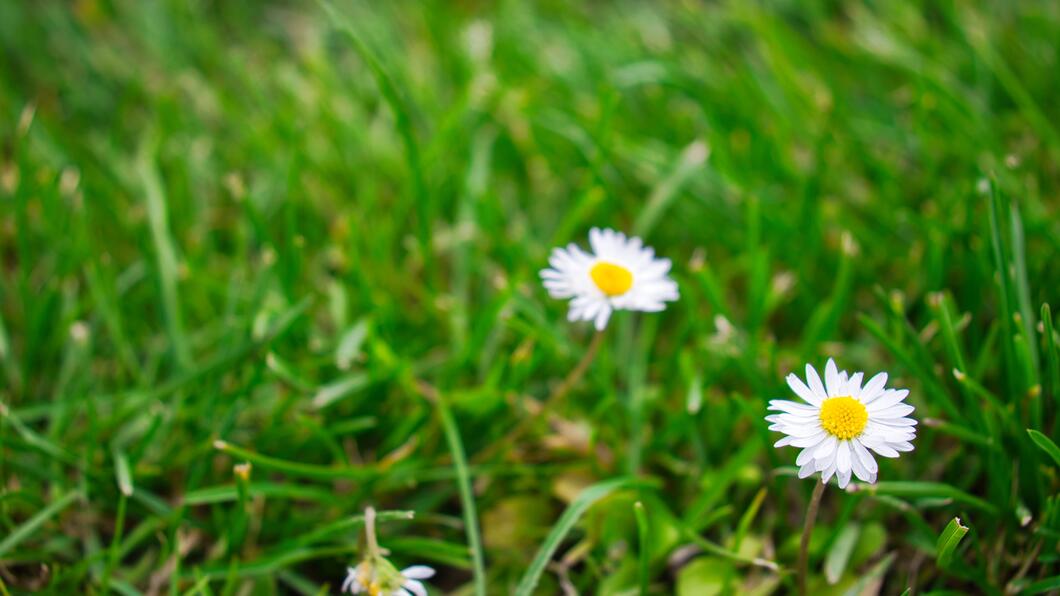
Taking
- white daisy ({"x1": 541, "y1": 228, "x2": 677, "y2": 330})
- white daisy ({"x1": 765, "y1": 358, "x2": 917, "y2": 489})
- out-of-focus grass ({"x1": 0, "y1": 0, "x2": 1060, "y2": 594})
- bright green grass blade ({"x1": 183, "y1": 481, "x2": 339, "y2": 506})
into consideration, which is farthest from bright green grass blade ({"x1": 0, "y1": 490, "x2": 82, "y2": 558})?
white daisy ({"x1": 765, "y1": 358, "x2": 917, "y2": 489})

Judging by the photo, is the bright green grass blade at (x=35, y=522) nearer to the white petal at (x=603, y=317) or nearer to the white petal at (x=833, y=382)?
the white petal at (x=603, y=317)

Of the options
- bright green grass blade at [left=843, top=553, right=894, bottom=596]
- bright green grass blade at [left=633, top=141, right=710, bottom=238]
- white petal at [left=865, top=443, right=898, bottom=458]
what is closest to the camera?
white petal at [left=865, top=443, right=898, bottom=458]

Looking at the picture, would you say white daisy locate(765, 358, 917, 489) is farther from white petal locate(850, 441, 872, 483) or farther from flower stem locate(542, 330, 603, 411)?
flower stem locate(542, 330, 603, 411)

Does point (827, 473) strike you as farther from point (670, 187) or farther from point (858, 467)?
point (670, 187)

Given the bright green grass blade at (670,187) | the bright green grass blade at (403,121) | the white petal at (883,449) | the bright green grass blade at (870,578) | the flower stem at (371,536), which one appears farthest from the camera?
the bright green grass blade at (670,187)

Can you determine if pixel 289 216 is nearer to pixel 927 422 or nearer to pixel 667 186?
pixel 667 186

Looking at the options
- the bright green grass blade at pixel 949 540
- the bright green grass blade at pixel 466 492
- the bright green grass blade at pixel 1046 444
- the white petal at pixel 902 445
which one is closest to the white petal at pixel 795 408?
the white petal at pixel 902 445
